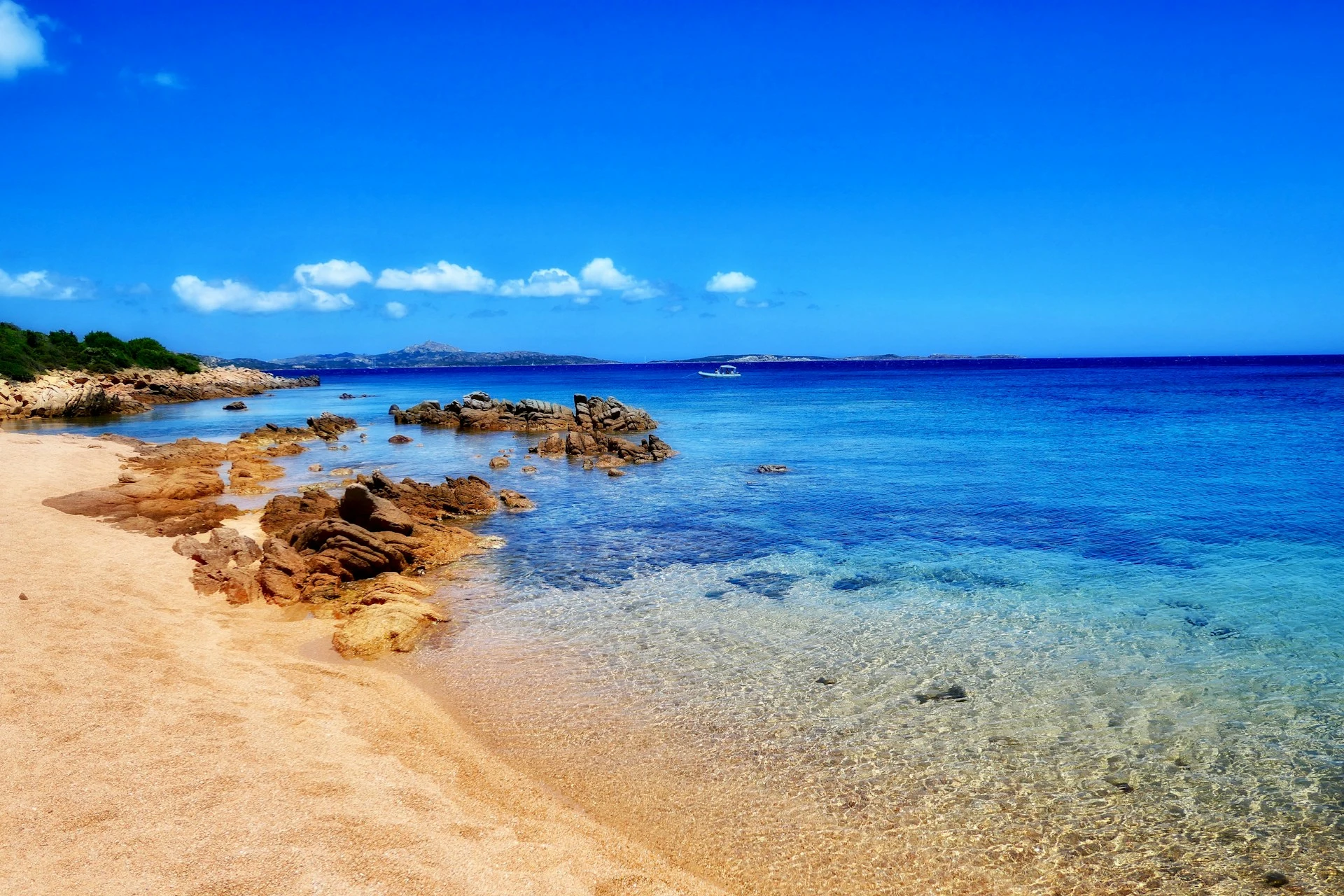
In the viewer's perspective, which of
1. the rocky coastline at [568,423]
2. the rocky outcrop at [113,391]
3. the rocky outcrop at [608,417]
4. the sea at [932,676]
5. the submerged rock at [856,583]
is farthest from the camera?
the rocky outcrop at [113,391]

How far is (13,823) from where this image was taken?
18.9ft

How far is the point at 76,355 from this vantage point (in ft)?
257

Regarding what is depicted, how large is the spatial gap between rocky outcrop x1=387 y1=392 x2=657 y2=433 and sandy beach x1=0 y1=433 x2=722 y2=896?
36.0 meters

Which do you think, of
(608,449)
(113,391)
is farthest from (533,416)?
(113,391)

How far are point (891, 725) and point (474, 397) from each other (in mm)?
52124

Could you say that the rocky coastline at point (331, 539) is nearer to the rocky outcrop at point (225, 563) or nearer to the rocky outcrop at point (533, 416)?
the rocky outcrop at point (225, 563)

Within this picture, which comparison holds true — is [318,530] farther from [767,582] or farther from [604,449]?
[604,449]

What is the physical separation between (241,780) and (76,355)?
304 ft

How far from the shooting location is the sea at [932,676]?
7059mm

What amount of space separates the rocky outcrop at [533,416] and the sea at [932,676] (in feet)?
71.0

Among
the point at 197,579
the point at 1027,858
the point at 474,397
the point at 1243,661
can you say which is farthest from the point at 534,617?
the point at 474,397

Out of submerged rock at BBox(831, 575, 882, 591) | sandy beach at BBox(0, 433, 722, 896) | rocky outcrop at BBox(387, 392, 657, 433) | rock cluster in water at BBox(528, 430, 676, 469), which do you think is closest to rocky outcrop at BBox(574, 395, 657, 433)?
rocky outcrop at BBox(387, 392, 657, 433)

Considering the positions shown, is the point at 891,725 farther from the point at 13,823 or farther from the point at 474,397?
the point at 474,397

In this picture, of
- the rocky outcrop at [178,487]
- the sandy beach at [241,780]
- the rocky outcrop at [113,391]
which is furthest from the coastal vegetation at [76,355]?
the sandy beach at [241,780]
